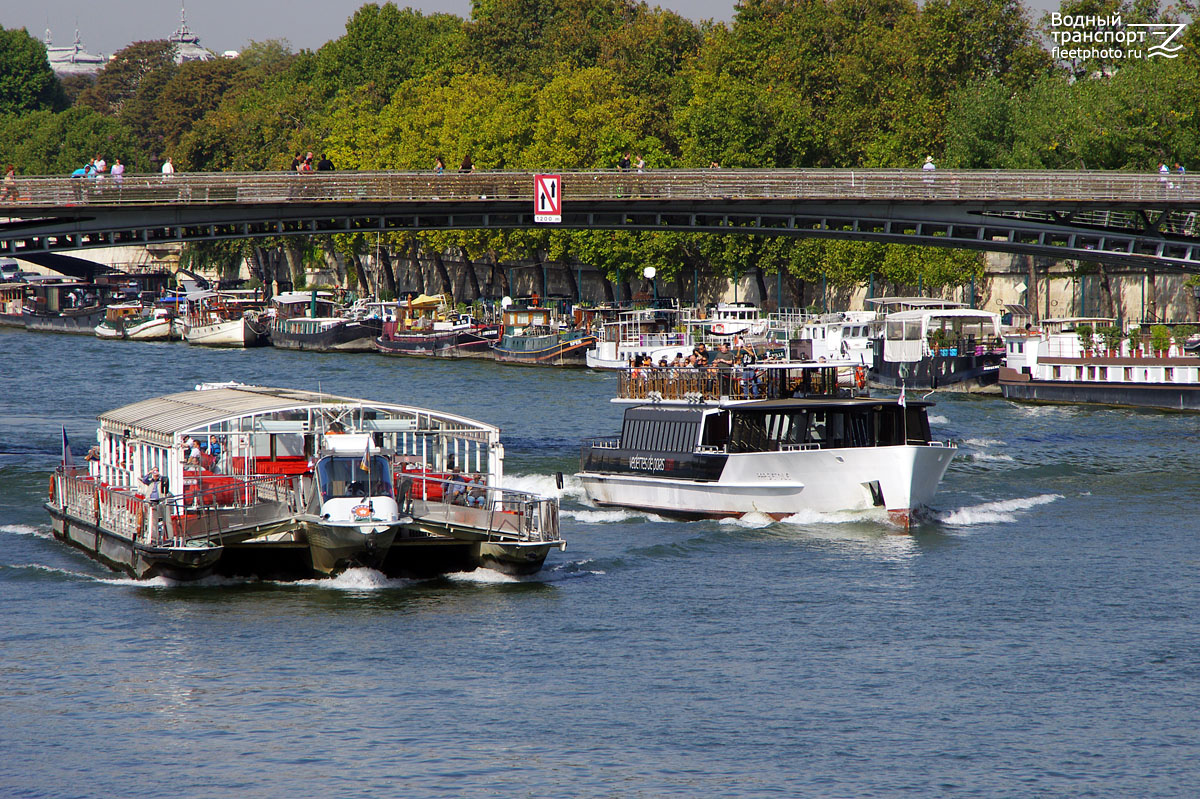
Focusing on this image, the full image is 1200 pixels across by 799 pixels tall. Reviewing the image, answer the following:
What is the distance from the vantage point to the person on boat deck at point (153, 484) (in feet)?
107

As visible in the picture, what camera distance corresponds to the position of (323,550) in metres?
32.2

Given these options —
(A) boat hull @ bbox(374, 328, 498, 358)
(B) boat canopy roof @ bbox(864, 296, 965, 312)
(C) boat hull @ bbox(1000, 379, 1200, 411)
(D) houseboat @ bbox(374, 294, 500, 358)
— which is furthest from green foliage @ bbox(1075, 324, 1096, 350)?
(A) boat hull @ bbox(374, 328, 498, 358)

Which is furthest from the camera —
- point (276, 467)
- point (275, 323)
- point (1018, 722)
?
point (275, 323)

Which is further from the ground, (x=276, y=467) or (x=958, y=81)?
(x=958, y=81)

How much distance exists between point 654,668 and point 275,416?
38.3 feet

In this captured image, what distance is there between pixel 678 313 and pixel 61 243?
44.2m

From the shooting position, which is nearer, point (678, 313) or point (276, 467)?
point (276, 467)

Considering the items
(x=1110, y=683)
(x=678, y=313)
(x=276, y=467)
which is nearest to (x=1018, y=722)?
(x=1110, y=683)

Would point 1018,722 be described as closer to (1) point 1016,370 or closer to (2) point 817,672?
(2) point 817,672

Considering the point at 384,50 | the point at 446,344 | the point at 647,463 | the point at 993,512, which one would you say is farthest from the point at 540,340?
the point at 384,50

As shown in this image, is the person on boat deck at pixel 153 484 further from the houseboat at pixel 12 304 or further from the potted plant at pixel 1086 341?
the houseboat at pixel 12 304

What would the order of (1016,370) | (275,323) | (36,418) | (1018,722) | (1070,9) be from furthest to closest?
(275,323)
(1070,9)
(1016,370)
(36,418)
(1018,722)

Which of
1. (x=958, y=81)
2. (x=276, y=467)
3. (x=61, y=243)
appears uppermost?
(x=958, y=81)

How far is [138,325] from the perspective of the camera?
122562 mm
